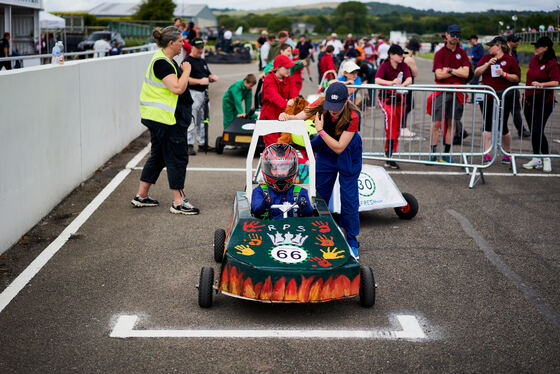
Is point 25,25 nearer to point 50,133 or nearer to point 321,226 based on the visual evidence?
point 50,133

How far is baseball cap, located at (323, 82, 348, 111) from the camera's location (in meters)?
6.02

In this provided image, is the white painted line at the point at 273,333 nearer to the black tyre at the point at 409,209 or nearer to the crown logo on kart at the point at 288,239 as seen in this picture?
the crown logo on kart at the point at 288,239

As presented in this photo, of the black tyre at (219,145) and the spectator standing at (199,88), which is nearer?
the spectator standing at (199,88)

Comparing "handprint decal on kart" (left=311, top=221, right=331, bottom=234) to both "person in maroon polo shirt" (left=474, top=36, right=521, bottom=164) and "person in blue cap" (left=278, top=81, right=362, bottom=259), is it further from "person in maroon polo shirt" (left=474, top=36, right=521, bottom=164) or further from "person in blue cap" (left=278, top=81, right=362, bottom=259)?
"person in maroon polo shirt" (left=474, top=36, right=521, bottom=164)

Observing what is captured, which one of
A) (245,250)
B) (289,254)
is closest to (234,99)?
(245,250)

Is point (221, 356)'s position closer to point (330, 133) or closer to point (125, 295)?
point (125, 295)

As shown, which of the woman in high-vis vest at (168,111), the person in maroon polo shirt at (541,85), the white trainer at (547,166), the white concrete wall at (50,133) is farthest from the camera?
the white trainer at (547,166)

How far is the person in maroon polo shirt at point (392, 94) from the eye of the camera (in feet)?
36.2

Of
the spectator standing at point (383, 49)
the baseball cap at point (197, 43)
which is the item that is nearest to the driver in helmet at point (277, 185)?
the baseball cap at point (197, 43)

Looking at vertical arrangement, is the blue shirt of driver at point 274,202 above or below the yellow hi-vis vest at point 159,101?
below

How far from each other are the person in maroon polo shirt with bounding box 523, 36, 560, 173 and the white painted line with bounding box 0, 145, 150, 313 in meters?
6.63

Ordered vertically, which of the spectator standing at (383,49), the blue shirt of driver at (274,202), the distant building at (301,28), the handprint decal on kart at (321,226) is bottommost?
the handprint decal on kart at (321,226)

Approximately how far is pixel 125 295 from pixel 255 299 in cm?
124

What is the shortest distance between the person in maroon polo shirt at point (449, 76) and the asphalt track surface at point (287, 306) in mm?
2713
